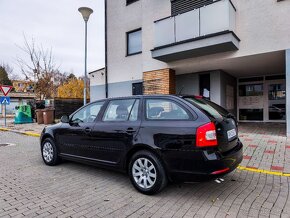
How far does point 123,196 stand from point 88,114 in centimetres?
198

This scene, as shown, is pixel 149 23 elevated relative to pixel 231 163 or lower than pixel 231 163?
elevated

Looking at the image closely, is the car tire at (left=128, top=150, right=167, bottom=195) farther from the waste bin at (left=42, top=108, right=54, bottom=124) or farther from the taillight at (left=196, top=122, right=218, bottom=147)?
the waste bin at (left=42, top=108, right=54, bottom=124)

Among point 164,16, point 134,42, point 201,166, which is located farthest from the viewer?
point 134,42

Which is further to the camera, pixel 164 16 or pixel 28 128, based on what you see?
pixel 28 128

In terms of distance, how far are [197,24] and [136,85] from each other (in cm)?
476

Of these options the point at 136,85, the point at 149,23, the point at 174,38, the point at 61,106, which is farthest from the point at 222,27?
the point at 61,106

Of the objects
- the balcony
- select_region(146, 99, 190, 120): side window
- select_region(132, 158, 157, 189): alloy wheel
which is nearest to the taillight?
select_region(146, 99, 190, 120): side window

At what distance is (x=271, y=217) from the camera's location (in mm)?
2838

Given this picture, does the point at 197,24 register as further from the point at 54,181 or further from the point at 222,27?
the point at 54,181

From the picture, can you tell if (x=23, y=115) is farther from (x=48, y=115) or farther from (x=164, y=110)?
(x=164, y=110)

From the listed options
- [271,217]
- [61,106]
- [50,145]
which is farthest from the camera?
[61,106]

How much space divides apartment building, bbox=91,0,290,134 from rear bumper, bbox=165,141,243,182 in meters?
5.91

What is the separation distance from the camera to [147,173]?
3611mm

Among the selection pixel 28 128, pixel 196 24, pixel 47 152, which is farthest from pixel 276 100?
pixel 28 128
